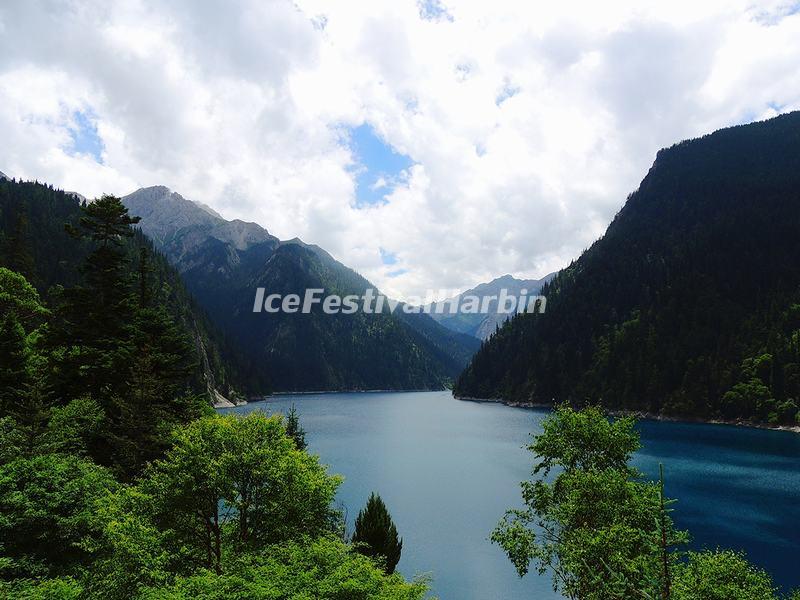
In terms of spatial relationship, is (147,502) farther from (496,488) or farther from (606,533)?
(496,488)

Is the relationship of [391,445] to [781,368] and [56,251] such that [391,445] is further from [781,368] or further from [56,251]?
[56,251]

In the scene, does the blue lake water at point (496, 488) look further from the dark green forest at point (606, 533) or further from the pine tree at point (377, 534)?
the dark green forest at point (606, 533)

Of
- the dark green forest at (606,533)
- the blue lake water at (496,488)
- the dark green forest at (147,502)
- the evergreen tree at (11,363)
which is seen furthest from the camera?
the blue lake water at (496,488)

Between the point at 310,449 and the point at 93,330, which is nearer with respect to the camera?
the point at 93,330

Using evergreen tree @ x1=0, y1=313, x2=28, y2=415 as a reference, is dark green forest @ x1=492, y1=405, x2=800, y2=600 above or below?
below

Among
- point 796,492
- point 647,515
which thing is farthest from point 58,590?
point 796,492

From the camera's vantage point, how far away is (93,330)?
43.6m

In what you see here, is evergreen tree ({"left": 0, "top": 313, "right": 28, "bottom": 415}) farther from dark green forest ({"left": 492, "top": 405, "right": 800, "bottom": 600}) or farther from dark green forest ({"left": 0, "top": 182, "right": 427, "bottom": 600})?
dark green forest ({"left": 492, "top": 405, "right": 800, "bottom": 600})

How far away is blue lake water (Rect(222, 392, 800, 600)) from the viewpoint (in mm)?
43219

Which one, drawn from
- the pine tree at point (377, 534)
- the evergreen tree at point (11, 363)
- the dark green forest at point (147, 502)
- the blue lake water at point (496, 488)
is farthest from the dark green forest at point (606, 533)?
the evergreen tree at point (11, 363)

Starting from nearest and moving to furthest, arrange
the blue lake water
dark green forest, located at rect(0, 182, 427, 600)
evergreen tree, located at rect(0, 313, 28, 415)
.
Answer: dark green forest, located at rect(0, 182, 427, 600) → evergreen tree, located at rect(0, 313, 28, 415) → the blue lake water

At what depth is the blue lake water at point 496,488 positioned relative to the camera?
4322cm

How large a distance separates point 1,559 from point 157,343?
29.3 meters

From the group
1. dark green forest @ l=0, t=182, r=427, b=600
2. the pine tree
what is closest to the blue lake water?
the pine tree
